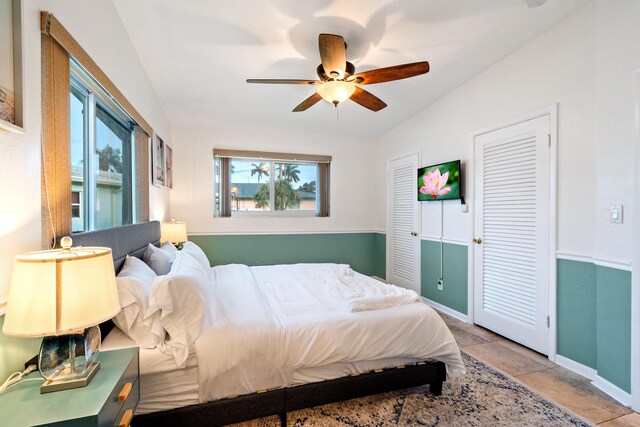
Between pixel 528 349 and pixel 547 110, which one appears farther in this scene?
pixel 528 349

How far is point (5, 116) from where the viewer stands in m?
1.03

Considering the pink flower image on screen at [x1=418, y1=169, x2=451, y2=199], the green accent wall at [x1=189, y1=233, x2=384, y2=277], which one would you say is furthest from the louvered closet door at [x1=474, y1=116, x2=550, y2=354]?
the green accent wall at [x1=189, y1=233, x2=384, y2=277]

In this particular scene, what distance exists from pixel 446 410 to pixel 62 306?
2088 mm

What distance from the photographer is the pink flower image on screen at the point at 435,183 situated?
11.4 feet

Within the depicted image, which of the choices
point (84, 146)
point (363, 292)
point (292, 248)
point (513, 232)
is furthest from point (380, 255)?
point (84, 146)

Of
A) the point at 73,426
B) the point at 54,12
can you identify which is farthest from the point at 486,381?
the point at 54,12

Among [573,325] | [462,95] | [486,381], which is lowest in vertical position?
[486,381]

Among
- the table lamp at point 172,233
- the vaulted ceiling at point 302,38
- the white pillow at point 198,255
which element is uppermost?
the vaulted ceiling at point 302,38

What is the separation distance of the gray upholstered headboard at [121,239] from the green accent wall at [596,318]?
321 centimetres

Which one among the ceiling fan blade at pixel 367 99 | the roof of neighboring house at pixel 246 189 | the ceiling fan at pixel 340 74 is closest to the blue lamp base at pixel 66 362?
the ceiling fan at pixel 340 74

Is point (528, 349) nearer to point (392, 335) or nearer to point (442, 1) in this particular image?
point (392, 335)

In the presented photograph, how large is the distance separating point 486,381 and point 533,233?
4.40 feet

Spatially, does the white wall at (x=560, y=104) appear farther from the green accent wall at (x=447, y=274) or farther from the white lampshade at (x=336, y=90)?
the white lampshade at (x=336, y=90)

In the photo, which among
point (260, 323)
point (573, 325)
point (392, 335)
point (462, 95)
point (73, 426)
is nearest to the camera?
point (73, 426)
